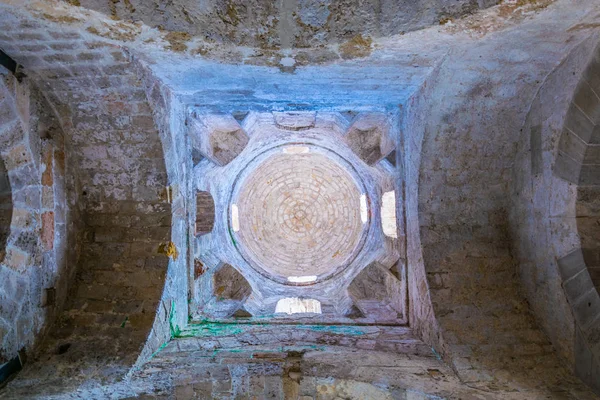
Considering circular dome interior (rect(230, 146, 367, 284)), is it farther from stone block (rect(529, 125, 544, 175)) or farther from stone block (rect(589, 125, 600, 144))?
stone block (rect(589, 125, 600, 144))

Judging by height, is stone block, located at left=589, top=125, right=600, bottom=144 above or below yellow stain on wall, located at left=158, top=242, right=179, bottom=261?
above

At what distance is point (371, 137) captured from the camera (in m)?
5.43

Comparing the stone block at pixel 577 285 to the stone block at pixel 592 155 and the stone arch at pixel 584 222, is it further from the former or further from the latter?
the stone block at pixel 592 155

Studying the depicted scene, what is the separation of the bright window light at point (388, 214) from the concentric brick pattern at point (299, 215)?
1294 millimetres

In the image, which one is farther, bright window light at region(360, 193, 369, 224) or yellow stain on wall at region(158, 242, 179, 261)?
bright window light at region(360, 193, 369, 224)

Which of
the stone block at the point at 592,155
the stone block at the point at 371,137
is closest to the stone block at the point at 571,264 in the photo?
the stone block at the point at 592,155

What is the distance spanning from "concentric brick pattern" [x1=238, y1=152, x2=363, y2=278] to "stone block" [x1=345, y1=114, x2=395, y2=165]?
6.40ft

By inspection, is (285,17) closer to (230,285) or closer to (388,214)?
(388,214)

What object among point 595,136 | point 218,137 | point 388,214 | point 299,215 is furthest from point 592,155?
point 299,215

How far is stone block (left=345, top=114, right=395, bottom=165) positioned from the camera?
5090 mm

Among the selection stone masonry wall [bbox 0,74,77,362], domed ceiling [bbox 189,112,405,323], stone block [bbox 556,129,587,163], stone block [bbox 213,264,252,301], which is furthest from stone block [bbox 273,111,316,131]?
stone block [bbox 556,129,587,163]

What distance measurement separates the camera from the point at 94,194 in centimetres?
465

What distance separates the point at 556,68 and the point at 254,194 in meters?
5.64

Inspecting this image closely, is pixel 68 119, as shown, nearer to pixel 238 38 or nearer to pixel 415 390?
pixel 238 38
